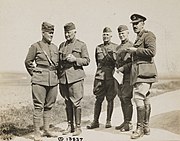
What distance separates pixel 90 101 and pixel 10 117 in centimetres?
42

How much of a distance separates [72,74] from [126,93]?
294 mm

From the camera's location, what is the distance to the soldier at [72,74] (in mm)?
2492

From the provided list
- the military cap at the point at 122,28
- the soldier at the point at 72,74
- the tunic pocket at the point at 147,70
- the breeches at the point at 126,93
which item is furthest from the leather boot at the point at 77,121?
the military cap at the point at 122,28

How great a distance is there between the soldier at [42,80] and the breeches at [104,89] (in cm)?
21

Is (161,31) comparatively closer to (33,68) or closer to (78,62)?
(78,62)

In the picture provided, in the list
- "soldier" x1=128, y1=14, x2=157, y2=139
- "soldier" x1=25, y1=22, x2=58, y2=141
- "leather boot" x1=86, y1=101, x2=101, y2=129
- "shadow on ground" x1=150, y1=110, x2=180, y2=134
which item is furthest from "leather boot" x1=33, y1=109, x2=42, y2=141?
"shadow on ground" x1=150, y1=110, x2=180, y2=134

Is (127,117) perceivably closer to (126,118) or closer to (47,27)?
(126,118)

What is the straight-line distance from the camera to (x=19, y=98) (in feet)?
8.27

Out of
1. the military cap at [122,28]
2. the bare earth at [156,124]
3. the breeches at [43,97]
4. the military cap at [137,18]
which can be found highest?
the military cap at [137,18]

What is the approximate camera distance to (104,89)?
8.29ft

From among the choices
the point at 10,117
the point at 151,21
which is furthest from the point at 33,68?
the point at 151,21

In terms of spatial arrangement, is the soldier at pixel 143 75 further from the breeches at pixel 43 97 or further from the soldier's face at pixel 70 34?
the breeches at pixel 43 97

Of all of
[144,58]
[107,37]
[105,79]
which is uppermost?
[107,37]

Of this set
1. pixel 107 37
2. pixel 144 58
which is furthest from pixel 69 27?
pixel 144 58
